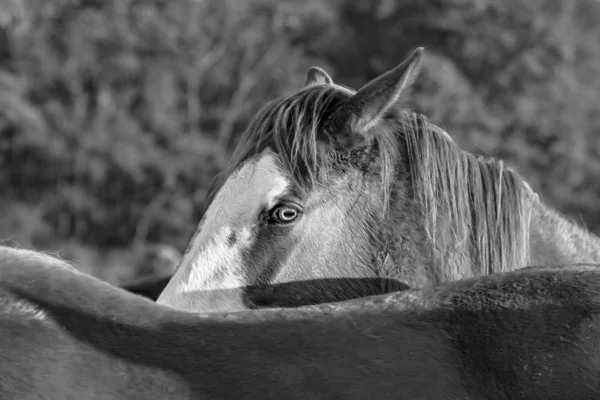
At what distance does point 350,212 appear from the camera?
2553 mm

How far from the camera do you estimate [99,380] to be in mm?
1239

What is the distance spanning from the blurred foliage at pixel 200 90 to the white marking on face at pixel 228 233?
11807 millimetres

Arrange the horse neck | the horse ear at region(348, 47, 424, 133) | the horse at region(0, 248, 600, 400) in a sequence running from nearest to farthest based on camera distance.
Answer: the horse at region(0, 248, 600, 400)
the horse ear at region(348, 47, 424, 133)
the horse neck

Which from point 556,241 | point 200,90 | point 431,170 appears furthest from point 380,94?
point 200,90

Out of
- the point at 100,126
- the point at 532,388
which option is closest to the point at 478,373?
the point at 532,388

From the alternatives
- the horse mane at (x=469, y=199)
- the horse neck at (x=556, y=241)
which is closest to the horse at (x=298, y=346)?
the horse mane at (x=469, y=199)

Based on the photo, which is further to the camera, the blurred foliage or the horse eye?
the blurred foliage

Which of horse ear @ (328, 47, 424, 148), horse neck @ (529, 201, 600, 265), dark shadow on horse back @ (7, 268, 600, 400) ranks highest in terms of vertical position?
horse ear @ (328, 47, 424, 148)

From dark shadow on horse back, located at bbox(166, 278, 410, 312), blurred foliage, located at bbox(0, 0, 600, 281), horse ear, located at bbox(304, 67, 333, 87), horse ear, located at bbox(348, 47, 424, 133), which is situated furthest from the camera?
blurred foliage, located at bbox(0, 0, 600, 281)

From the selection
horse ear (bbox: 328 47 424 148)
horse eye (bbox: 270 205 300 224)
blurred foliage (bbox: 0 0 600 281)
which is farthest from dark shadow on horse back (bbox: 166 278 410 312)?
blurred foliage (bbox: 0 0 600 281)

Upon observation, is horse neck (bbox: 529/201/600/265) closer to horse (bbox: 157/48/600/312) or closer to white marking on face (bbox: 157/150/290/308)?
horse (bbox: 157/48/600/312)

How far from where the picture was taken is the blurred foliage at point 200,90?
48.9ft

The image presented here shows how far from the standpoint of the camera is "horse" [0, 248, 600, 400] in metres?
1.25

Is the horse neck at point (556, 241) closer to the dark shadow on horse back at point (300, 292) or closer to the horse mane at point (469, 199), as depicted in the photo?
the horse mane at point (469, 199)
